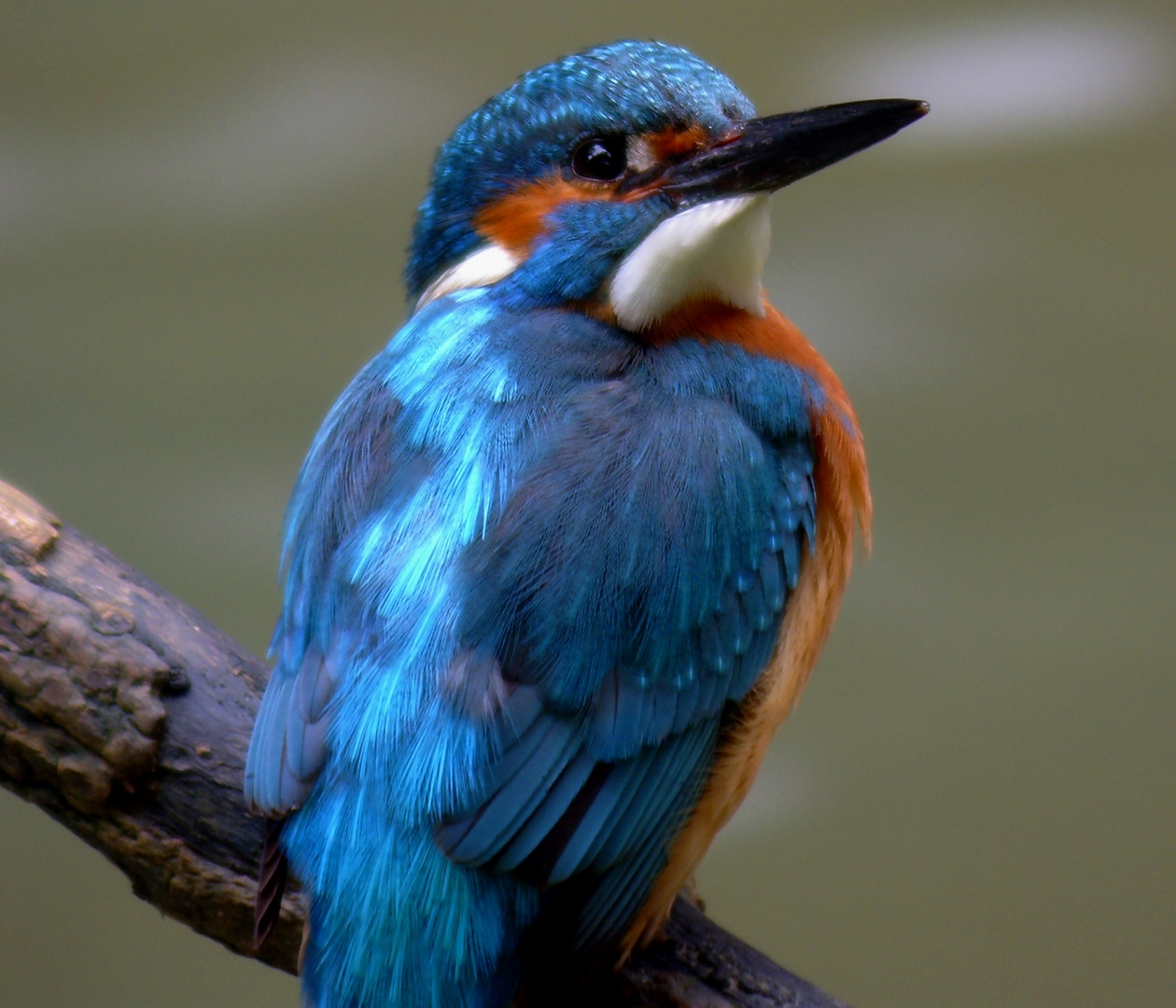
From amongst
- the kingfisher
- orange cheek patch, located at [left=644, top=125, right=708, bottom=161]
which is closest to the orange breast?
the kingfisher

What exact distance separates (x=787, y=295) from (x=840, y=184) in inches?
6.9

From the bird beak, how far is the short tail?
540mm

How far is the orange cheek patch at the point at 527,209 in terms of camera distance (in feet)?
3.32

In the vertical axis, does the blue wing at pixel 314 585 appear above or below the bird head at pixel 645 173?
below

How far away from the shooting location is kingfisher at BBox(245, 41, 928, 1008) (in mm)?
824

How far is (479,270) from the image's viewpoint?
1.07 metres

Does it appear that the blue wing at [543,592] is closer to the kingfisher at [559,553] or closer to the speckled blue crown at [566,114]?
the kingfisher at [559,553]

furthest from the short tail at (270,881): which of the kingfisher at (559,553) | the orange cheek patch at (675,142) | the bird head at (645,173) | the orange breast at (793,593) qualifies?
the orange cheek patch at (675,142)

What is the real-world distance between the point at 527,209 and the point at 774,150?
0.66 feet

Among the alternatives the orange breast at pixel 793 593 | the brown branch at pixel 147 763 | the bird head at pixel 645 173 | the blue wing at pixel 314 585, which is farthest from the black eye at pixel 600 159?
the brown branch at pixel 147 763

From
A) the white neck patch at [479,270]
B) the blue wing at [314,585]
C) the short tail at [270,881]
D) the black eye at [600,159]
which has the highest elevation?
the black eye at [600,159]

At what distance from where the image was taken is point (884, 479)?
1907 mm

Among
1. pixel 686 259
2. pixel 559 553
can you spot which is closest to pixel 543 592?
pixel 559 553

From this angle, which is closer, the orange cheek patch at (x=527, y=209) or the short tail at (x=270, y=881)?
the short tail at (x=270, y=881)
